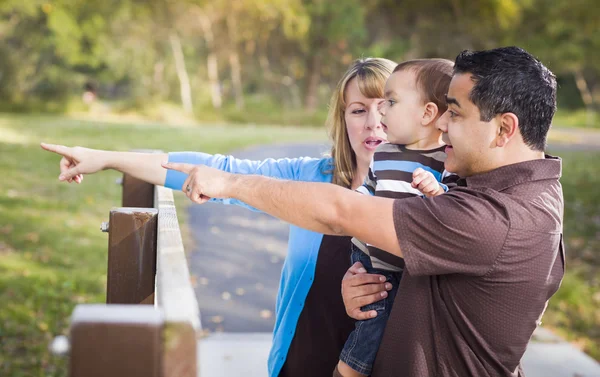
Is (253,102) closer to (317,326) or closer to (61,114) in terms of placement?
(61,114)

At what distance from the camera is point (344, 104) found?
123 inches

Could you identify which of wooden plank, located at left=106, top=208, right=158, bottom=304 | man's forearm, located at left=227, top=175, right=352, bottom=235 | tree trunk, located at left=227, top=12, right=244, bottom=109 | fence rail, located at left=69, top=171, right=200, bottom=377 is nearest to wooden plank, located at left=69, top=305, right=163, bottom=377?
fence rail, located at left=69, top=171, right=200, bottom=377

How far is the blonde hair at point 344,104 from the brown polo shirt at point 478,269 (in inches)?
42.6

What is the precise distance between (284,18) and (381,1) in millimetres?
4459

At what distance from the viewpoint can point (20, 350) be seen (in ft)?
16.5

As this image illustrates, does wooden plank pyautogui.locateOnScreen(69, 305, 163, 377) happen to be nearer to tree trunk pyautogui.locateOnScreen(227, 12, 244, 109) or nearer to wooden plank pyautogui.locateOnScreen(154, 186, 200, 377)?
wooden plank pyautogui.locateOnScreen(154, 186, 200, 377)

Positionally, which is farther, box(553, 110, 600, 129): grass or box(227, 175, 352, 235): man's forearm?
box(553, 110, 600, 129): grass

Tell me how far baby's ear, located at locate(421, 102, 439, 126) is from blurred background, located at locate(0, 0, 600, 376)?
3.39 meters

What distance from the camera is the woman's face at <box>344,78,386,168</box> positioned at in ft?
9.78

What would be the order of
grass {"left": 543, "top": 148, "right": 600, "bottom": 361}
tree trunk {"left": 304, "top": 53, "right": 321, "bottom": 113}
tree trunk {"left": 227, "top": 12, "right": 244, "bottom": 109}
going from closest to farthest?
grass {"left": 543, "top": 148, "right": 600, "bottom": 361}
tree trunk {"left": 227, "top": 12, "right": 244, "bottom": 109}
tree trunk {"left": 304, "top": 53, "right": 321, "bottom": 113}

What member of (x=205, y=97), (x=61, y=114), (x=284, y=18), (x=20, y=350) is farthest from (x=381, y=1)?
(x=20, y=350)

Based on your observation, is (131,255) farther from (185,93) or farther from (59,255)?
(185,93)

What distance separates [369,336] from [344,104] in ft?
3.71

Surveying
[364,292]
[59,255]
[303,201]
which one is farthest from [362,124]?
[59,255]
